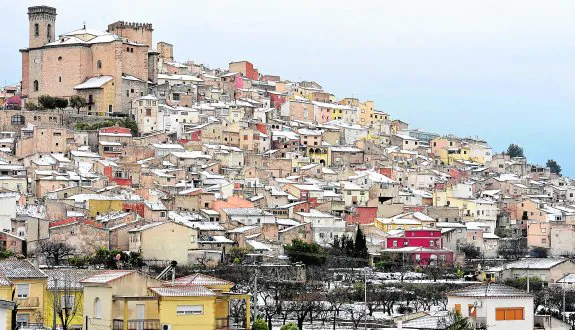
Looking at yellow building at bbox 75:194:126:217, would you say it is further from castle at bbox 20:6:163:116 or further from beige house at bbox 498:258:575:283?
castle at bbox 20:6:163:116

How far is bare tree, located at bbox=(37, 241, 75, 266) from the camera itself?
4748 centimetres

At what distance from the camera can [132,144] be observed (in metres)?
69.9

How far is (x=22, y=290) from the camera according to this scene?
2706 centimetres

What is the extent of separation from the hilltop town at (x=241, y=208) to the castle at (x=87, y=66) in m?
0.11

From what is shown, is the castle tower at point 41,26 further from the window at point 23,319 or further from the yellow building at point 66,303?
the window at point 23,319

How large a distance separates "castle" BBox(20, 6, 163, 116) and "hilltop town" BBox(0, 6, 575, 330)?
11 cm

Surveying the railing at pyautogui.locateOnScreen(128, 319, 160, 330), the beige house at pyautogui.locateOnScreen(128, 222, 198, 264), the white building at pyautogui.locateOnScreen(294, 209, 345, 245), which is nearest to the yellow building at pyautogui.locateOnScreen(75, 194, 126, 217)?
the beige house at pyautogui.locateOnScreen(128, 222, 198, 264)

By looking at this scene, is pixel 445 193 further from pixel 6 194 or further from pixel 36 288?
pixel 36 288

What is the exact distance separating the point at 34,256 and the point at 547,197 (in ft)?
121

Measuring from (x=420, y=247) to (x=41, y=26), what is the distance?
31339 mm

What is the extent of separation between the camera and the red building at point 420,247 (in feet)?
189

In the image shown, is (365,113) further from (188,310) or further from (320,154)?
(188,310)

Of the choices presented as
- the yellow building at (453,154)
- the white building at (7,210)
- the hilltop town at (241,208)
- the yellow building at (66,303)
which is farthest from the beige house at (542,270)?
the yellow building at (453,154)

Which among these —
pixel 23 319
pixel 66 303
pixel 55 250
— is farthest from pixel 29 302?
pixel 55 250
